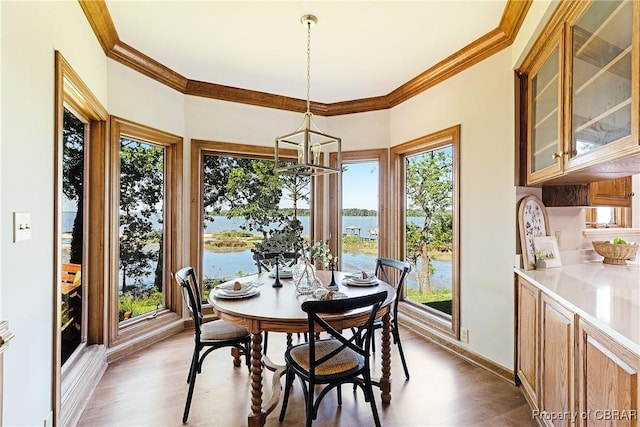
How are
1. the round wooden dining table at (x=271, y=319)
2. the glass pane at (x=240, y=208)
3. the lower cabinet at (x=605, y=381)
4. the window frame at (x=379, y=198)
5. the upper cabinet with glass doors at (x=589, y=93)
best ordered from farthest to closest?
the window frame at (x=379, y=198) < the glass pane at (x=240, y=208) < the round wooden dining table at (x=271, y=319) < the upper cabinet with glass doors at (x=589, y=93) < the lower cabinet at (x=605, y=381)

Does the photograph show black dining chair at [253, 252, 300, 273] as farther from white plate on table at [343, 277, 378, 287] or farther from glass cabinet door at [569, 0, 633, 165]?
glass cabinet door at [569, 0, 633, 165]

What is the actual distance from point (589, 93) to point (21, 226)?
288cm

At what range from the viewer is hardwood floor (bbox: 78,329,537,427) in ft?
6.91

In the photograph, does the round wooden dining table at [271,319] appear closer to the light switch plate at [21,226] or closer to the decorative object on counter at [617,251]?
the light switch plate at [21,226]

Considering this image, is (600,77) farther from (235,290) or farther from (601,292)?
(235,290)

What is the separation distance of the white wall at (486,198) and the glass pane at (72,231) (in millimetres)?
3269

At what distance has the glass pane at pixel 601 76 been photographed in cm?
140

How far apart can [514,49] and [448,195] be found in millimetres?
1433

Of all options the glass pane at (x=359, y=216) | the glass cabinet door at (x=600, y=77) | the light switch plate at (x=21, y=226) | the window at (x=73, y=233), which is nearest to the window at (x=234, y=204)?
the glass pane at (x=359, y=216)

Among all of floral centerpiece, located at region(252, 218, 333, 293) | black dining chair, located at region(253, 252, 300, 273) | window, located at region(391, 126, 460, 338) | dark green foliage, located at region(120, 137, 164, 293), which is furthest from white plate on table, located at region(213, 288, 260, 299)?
window, located at region(391, 126, 460, 338)

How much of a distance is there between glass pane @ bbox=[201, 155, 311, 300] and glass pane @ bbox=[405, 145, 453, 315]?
1368mm

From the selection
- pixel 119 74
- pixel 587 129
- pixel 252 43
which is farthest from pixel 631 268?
pixel 119 74

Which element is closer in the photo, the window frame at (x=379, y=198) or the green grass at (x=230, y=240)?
the green grass at (x=230, y=240)

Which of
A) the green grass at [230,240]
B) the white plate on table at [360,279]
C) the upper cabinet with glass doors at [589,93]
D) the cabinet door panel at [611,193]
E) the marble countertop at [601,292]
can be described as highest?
the upper cabinet with glass doors at [589,93]
